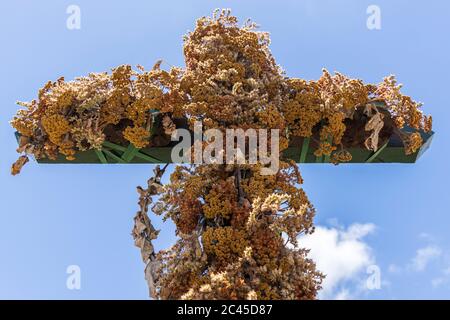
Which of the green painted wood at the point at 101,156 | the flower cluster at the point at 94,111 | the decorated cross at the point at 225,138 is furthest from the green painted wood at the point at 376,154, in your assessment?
the green painted wood at the point at 101,156

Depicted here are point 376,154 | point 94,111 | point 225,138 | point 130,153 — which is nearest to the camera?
point 225,138

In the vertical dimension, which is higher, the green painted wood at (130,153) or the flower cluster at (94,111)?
the flower cluster at (94,111)

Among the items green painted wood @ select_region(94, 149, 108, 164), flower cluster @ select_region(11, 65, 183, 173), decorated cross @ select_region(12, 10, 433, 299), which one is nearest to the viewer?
decorated cross @ select_region(12, 10, 433, 299)

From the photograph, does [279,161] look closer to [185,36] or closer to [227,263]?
[227,263]

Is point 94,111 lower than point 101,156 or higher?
higher

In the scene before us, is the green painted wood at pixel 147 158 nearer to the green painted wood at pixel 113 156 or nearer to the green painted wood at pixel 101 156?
the green painted wood at pixel 113 156

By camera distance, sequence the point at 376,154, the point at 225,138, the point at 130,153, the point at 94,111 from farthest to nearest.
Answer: the point at 376,154
the point at 130,153
the point at 94,111
the point at 225,138

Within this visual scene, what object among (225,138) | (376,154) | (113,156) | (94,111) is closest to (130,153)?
(113,156)

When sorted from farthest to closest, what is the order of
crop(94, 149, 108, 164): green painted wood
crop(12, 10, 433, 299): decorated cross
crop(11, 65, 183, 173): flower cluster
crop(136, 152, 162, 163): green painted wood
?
crop(136, 152, 162, 163): green painted wood, crop(94, 149, 108, 164): green painted wood, crop(11, 65, 183, 173): flower cluster, crop(12, 10, 433, 299): decorated cross

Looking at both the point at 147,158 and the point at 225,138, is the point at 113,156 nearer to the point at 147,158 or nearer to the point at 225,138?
the point at 147,158

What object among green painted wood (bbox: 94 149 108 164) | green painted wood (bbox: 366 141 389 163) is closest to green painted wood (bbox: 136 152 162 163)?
green painted wood (bbox: 94 149 108 164)

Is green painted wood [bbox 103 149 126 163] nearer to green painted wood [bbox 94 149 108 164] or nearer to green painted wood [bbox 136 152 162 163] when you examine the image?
green painted wood [bbox 94 149 108 164]

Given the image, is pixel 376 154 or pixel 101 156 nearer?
pixel 101 156
